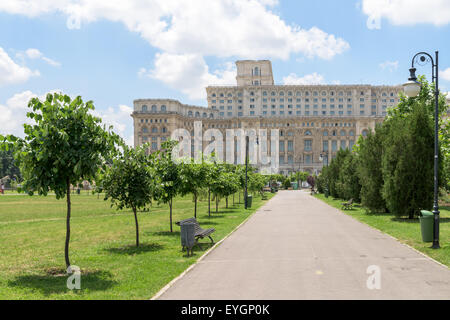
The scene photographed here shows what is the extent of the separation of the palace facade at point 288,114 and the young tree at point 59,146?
457 ft

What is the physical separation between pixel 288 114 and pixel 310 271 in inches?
5941

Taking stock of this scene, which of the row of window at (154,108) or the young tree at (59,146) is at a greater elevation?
the row of window at (154,108)

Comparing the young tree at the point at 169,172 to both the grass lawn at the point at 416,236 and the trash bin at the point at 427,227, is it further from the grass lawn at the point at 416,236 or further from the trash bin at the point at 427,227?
the trash bin at the point at 427,227

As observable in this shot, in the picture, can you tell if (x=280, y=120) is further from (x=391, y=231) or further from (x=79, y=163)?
(x=79, y=163)

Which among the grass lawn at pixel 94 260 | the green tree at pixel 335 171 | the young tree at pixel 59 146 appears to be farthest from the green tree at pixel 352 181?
the young tree at pixel 59 146

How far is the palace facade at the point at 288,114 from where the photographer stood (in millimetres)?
151625

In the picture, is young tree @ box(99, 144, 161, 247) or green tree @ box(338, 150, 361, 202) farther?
green tree @ box(338, 150, 361, 202)

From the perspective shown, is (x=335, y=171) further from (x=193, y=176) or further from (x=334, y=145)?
(x=334, y=145)

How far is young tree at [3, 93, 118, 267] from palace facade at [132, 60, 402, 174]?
13915 centimetres

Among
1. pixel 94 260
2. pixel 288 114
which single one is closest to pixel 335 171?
pixel 94 260

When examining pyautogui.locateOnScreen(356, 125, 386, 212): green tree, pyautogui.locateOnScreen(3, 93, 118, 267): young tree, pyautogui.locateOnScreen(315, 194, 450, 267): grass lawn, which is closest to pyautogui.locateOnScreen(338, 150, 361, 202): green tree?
pyautogui.locateOnScreen(356, 125, 386, 212): green tree

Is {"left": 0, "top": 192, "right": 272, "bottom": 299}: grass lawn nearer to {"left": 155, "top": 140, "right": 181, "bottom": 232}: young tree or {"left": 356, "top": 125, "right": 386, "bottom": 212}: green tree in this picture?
{"left": 155, "top": 140, "right": 181, "bottom": 232}: young tree

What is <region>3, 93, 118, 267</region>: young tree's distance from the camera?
1035cm
